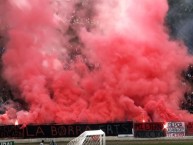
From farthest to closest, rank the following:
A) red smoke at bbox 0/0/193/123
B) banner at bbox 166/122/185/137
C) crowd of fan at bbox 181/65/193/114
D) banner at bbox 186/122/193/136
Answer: crowd of fan at bbox 181/65/193/114 → red smoke at bbox 0/0/193/123 → banner at bbox 186/122/193/136 → banner at bbox 166/122/185/137

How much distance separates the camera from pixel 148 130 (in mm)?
78812

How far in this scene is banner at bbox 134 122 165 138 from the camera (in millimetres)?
78500

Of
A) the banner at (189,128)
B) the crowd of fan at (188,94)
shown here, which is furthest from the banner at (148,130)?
the crowd of fan at (188,94)

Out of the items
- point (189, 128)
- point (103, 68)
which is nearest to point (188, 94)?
point (103, 68)

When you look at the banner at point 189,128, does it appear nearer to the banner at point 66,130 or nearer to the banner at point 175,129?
the banner at point 175,129

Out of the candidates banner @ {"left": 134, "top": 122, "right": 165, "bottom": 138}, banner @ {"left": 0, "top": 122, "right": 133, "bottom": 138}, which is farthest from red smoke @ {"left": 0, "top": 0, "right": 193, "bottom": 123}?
banner @ {"left": 134, "top": 122, "right": 165, "bottom": 138}

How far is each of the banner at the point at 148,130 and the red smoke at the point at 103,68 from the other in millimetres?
8699

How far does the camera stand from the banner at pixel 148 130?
78.5m

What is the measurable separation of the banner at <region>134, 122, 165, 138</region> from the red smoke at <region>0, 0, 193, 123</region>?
8.70 meters

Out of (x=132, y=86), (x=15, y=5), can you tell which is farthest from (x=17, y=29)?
(x=132, y=86)

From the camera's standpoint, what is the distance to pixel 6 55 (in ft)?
313

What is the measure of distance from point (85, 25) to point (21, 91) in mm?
17539

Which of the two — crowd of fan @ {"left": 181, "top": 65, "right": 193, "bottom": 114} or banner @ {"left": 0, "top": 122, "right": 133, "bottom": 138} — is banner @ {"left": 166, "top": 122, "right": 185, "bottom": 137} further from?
crowd of fan @ {"left": 181, "top": 65, "right": 193, "bottom": 114}

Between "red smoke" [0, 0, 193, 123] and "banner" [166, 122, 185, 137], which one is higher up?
"red smoke" [0, 0, 193, 123]
